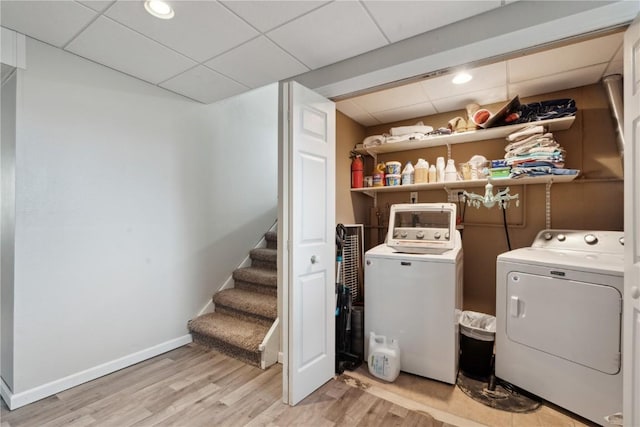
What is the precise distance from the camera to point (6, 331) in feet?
6.17

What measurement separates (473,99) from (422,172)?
0.78 meters

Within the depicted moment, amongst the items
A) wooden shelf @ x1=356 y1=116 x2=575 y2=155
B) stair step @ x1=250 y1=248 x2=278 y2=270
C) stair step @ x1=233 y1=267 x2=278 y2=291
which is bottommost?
stair step @ x1=233 y1=267 x2=278 y2=291

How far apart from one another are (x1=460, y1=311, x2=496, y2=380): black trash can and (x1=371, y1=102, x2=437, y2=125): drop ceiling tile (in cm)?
199

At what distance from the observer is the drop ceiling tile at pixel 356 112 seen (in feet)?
8.99

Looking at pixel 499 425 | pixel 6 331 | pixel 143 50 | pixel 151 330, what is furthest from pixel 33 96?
pixel 499 425

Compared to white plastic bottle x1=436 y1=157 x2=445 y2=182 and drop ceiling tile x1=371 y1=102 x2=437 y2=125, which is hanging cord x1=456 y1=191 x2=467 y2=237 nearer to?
white plastic bottle x1=436 y1=157 x2=445 y2=182

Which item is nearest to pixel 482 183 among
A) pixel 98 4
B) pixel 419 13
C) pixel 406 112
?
pixel 406 112

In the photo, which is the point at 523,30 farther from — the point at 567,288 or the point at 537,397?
the point at 537,397

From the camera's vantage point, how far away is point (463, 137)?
102 inches

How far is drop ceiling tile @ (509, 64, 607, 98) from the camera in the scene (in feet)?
6.89

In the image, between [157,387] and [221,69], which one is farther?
[221,69]

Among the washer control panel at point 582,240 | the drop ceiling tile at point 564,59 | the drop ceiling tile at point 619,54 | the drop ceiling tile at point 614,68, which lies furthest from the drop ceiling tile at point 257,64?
the washer control panel at point 582,240

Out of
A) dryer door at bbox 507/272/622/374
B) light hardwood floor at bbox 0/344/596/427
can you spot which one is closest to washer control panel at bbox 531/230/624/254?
dryer door at bbox 507/272/622/374

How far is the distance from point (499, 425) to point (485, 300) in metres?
1.19
